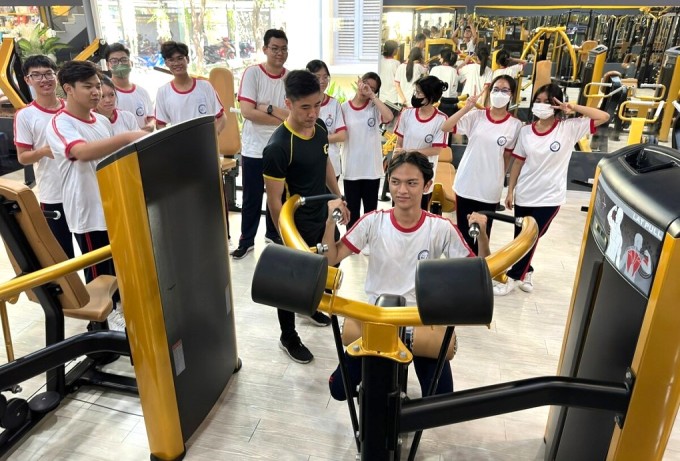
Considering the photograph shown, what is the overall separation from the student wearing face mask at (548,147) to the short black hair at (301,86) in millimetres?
1606

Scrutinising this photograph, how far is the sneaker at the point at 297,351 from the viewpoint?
273cm

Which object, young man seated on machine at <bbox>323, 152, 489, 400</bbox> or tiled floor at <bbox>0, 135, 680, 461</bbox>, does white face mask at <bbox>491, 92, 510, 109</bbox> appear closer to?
tiled floor at <bbox>0, 135, 680, 461</bbox>

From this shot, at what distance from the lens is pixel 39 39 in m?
6.50

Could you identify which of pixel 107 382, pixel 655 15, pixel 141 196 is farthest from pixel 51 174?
pixel 655 15

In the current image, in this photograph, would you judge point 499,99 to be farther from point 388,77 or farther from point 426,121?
point 388,77

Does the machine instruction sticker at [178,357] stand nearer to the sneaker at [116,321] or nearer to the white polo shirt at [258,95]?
the sneaker at [116,321]

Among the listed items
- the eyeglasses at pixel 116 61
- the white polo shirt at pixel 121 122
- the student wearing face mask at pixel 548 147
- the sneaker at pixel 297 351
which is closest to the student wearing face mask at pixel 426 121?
the student wearing face mask at pixel 548 147

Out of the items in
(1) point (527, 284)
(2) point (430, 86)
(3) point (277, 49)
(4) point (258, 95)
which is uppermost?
(3) point (277, 49)

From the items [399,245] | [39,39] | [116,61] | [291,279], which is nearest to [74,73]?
[116,61]

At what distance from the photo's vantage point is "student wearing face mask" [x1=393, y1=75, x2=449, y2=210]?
3.50 m

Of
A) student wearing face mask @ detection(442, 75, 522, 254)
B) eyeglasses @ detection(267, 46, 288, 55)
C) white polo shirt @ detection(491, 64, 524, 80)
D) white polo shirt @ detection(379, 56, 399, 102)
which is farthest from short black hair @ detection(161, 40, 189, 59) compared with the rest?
white polo shirt @ detection(491, 64, 524, 80)

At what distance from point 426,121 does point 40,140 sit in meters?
2.60

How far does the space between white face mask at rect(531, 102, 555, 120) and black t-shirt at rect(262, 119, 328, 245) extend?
1461 mm

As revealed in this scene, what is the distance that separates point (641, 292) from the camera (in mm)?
1161
